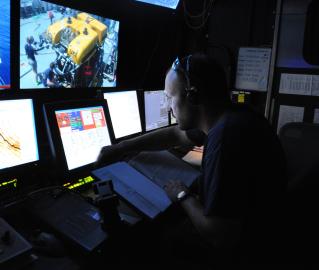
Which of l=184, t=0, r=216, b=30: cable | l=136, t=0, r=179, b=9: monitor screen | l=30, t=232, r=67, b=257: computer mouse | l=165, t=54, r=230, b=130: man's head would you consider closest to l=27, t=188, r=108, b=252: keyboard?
l=30, t=232, r=67, b=257: computer mouse

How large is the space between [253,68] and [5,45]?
1.87m

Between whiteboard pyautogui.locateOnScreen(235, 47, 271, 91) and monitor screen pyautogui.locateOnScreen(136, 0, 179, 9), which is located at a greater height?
monitor screen pyautogui.locateOnScreen(136, 0, 179, 9)

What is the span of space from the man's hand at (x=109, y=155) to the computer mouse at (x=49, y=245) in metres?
0.53

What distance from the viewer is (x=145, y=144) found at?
5.78 feet

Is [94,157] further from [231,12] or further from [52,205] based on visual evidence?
[231,12]

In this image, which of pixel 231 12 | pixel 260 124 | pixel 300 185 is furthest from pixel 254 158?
pixel 231 12

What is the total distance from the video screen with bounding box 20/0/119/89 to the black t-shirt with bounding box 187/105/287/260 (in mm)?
963

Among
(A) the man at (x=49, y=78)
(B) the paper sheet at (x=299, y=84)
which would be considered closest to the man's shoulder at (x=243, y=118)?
(A) the man at (x=49, y=78)

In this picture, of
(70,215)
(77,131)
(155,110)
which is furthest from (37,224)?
(155,110)

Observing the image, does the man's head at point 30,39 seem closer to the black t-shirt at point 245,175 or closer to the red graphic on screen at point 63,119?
the red graphic on screen at point 63,119

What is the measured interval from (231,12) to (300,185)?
190cm

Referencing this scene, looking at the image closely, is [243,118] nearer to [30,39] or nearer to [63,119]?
[63,119]

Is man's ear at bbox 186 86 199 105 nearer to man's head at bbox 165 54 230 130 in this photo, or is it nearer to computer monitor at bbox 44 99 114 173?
man's head at bbox 165 54 230 130

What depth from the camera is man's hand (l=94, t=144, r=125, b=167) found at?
1545 millimetres
